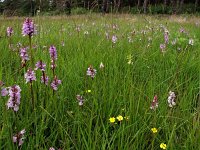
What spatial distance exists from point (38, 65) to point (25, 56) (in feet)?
0.50

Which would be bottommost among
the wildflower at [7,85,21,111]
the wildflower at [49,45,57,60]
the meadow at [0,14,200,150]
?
the meadow at [0,14,200,150]

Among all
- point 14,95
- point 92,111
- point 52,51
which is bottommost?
point 92,111

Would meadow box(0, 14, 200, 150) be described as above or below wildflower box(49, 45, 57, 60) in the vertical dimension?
below

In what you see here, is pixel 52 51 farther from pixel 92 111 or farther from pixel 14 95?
pixel 14 95

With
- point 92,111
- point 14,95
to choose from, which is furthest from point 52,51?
point 14,95

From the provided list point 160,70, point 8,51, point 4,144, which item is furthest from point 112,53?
point 4,144

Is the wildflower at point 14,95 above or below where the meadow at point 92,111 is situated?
above

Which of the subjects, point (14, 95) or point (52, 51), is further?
point (52, 51)

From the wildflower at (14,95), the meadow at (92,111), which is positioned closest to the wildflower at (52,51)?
the meadow at (92,111)

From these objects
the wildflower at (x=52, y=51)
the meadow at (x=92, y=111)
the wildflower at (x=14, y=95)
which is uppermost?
the wildflower at (x=52, y=51)

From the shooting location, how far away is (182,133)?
1.91 m

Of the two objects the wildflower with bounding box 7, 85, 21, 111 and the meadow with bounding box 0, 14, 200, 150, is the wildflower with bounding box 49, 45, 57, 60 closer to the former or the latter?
the meadow with bounding box 0, 14, 200, 150

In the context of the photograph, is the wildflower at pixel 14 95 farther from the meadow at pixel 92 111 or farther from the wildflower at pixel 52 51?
the wildflower at pixel 52 51

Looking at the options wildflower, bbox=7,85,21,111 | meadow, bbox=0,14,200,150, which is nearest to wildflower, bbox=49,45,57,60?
meadow, bbox=0,14,200,150
